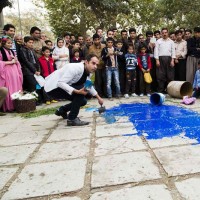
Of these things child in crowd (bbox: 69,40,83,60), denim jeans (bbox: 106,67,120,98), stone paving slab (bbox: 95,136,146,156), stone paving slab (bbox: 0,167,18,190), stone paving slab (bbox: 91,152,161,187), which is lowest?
stone paving slab (bbox: 0,167,18,190)

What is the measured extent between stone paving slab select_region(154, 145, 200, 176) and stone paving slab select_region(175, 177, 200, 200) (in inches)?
6.3

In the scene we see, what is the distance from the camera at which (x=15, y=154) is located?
3260 mm

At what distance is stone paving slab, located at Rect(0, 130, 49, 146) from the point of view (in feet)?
12.3

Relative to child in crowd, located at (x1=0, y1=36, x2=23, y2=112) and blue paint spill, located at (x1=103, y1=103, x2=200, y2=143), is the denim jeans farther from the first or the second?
child in crowd, located at (x1=0, y1=36, x2=23, y2=112)

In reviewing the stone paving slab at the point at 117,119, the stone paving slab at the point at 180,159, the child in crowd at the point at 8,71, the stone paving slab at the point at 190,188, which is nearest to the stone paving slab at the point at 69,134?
the stone paving slab at the point at 117,119

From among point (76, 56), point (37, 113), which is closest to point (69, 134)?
point (37, 113)

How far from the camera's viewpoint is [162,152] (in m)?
2.99

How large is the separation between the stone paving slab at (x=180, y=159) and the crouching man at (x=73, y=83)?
1.78 metres

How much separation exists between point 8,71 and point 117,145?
3.83 meters

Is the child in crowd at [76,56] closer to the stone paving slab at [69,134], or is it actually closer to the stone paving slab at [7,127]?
the stone paving slab at [7,127]

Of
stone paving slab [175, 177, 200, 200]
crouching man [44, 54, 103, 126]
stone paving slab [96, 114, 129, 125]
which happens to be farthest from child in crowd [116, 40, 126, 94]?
stone paving slab [175, 177, 200, 200]

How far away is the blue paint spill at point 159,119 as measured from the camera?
3.75 m

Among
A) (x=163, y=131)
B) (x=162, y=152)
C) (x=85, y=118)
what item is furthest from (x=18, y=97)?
(x=162, y=152)

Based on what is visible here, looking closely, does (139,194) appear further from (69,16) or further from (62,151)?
(69,16)
